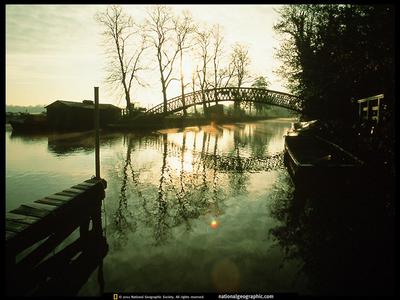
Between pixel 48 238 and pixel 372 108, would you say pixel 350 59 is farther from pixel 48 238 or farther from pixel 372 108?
pixel 48 238

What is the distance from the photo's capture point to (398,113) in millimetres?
7547

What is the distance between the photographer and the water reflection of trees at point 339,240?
199 inches

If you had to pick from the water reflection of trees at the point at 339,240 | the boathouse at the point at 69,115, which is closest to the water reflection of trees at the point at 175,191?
the water reflection of trees at the point at 339,240

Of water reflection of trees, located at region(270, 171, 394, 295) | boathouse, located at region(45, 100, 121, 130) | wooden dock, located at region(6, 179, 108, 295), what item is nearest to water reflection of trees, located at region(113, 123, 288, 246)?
wooden dock, located at region(6, 179, 108, 295)

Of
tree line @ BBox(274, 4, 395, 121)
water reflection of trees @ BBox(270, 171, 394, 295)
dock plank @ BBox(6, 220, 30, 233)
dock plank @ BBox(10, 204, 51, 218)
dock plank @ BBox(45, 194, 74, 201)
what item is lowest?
water reflection of trees @ BBox(270, 171, 394, 295)

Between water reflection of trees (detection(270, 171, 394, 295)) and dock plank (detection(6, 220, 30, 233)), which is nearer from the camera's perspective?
water reflection of trees (detection(270, 171, 394, 295))

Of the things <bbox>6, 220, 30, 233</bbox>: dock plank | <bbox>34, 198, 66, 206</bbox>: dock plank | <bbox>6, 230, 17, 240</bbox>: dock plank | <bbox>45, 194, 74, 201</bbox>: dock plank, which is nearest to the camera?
<bbox>6, 230, 17, 240</bbox>: dock plank

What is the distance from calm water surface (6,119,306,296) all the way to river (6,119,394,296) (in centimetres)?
2

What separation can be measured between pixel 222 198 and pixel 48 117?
30952 mm

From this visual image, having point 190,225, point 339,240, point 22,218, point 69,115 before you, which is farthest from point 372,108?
point 69,115

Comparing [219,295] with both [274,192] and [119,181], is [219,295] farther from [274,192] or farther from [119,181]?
[119,181]

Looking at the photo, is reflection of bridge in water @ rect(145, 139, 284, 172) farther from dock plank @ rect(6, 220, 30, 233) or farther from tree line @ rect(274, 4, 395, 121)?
dock plank @ rect(6, 220, 30, 233)

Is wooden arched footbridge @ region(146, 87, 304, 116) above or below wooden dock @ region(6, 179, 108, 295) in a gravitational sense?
above

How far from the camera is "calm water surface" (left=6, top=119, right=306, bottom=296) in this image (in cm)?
514
